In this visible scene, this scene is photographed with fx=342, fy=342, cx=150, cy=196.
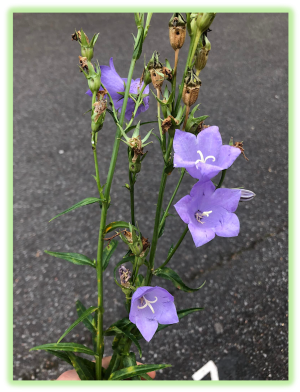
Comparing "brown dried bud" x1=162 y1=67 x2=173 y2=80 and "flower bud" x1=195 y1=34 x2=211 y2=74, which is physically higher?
"flower bud" x1=195 y1=34 x2=211 y2=74

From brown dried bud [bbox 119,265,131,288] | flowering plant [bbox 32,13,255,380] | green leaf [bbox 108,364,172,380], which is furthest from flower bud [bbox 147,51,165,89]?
green leaf [bbox 108,364,172,380]

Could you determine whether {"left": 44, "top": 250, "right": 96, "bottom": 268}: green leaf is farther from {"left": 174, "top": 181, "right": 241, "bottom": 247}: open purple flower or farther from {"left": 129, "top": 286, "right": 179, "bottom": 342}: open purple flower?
{"left": 174, "top": 181, "right": 241, "bottom": 247}: open purple flower

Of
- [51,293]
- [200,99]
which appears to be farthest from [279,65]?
[51,293]

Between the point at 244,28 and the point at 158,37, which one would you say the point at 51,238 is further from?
the point at 244,28

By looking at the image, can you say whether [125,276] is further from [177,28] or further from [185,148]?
[177,28]

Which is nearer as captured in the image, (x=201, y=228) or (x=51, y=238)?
(x=201, y=228)

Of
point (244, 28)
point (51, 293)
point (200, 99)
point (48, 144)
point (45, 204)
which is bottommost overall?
point (51, 293)
